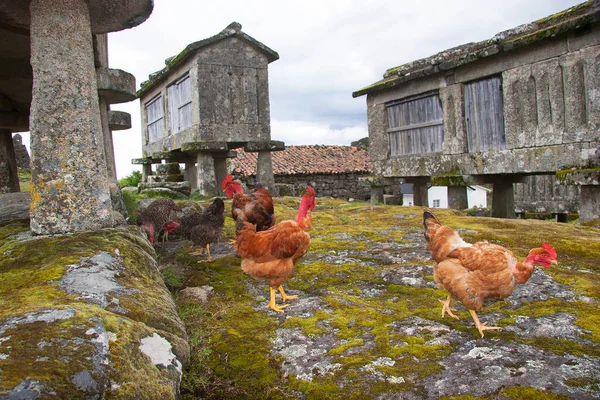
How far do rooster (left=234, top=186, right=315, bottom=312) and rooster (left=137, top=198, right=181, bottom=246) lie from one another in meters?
2.22

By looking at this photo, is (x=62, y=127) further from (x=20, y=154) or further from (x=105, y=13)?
(x=20, y=154)

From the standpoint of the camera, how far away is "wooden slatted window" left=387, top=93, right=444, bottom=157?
35.3ft

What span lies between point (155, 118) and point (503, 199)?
11.6m

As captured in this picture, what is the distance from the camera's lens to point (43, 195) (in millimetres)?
3619

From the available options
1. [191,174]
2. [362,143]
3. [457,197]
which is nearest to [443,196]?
[362,143]

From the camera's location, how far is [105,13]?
4.48 m

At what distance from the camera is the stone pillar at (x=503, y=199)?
34.9ft

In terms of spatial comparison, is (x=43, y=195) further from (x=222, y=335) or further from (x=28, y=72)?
(x=28, y=72)

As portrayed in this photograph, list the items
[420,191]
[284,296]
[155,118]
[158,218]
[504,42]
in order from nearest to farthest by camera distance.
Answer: [284,296], [158,218], [504,42], [420,191], [155,118]

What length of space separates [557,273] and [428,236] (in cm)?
149

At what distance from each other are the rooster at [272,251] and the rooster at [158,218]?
7.27 ft

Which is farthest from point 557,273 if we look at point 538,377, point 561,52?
point 561,52

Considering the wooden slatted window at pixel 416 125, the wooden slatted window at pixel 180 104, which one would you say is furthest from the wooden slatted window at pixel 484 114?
the wooden slatted window at pixel 180 104

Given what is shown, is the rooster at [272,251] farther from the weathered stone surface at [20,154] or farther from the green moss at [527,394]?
the weathered stone surface at [20,154]
